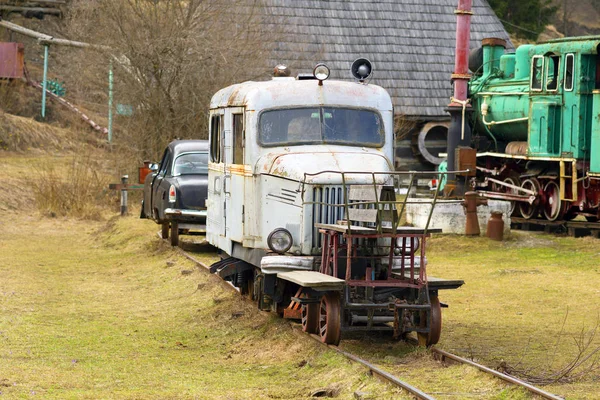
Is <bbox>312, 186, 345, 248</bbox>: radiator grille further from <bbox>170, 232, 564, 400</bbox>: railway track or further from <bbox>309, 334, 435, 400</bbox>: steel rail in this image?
<bbox>309, 334, 435, 400</bbox>: steel rail

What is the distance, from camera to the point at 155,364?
10.0 metres

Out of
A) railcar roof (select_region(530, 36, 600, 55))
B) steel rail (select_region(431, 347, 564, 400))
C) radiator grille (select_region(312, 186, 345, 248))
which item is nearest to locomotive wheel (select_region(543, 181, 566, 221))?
railcar roof (select_region(530, 36, 600, 55))

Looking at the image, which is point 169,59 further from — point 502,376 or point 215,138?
point 502,376

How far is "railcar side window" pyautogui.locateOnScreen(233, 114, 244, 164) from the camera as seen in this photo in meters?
11.7

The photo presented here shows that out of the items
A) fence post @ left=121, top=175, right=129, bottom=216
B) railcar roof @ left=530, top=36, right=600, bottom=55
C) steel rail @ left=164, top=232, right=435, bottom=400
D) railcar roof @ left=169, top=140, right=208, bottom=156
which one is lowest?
steel rail @ left=164, top=232, right=435, bottom=400

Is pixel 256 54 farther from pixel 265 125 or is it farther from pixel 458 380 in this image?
pixel 458 380

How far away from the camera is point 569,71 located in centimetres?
2069

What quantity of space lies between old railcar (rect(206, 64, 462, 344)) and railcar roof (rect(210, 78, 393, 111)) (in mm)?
13

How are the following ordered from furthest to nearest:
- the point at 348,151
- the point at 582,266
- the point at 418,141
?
1. the point at 418,141
2. the point at 582,266
3. the point at 348,151

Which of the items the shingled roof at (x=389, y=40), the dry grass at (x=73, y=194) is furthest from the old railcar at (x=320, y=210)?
the shingled roof at (x=389, y=40)

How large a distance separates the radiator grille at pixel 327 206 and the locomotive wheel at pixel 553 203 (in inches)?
461

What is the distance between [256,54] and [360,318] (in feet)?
56.2

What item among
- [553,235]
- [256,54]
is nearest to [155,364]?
[553,235]

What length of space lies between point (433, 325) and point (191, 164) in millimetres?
9541
